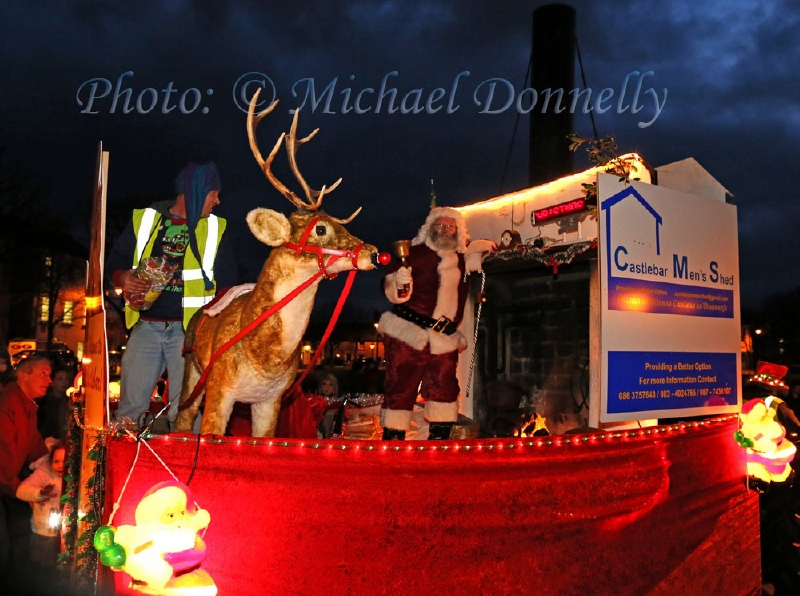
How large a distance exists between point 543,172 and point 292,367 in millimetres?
6540

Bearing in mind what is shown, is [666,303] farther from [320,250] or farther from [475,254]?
[320,250]

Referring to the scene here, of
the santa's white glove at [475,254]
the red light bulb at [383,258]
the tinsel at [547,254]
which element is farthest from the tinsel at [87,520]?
the tinsel at [547,254]

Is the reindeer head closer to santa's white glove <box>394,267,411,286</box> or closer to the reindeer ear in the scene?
the reindeer ear

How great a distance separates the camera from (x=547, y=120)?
868 centimetres

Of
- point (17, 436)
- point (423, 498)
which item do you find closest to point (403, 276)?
point (423, 498)

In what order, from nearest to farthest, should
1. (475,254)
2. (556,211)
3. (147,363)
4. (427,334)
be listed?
(147,363)
(427,334)
(475,254)
(556,211)

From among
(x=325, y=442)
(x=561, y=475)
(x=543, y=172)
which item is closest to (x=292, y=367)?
(x=325, y=442)

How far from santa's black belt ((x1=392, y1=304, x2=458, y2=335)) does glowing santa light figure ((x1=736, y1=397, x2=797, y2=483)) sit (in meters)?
1.97

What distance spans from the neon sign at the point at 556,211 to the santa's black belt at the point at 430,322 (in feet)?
8.98

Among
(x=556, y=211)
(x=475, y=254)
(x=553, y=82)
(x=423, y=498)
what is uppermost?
(x=553, y=82)

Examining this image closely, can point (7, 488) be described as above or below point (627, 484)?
below

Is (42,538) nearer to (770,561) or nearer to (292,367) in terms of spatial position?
(292,367)

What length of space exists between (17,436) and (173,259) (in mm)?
1807

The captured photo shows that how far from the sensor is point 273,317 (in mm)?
3018
